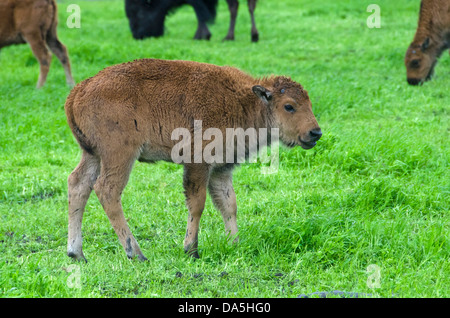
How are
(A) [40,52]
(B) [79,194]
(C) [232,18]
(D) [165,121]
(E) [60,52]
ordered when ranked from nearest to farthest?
(D) [165,121] → (B) [79,194] → (A) [40,52] → (E) [60,52] → (C) [232,18]

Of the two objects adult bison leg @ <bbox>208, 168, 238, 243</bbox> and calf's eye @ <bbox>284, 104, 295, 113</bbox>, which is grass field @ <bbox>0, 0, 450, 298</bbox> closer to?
adult bison leg @ <bbox>208, 168, 238, 243</bbox>

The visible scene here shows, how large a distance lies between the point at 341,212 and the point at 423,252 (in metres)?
0.94

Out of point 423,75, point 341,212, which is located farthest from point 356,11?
point 341,212

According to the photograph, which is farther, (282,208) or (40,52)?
(40,52)

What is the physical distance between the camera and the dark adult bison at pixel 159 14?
53.9ft

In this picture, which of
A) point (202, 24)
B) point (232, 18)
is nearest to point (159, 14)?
point (202, 24)

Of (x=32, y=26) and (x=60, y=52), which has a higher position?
(x=32, y=26)

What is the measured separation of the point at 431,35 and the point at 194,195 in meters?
8.12

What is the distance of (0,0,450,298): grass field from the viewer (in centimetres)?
450

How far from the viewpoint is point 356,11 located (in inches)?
735

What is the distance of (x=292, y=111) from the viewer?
5.26m

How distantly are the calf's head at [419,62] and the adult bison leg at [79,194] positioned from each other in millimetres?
7339

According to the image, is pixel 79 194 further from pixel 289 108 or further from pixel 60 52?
pixel 60 52

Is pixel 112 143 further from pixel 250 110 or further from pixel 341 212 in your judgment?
pixel 341 212
